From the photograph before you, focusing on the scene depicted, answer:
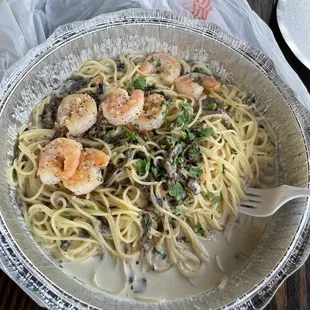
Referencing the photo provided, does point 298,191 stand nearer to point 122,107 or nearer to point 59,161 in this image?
point 122,107

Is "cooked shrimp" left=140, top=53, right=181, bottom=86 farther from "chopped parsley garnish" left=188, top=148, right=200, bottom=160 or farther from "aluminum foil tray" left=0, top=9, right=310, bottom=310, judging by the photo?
"chopped parsley garnish" left=188, top=148, right=200, bottom=160

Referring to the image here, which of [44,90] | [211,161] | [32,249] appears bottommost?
[32,249]

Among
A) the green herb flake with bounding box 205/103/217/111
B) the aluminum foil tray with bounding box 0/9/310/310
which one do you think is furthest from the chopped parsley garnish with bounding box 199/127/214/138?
the aluminum foil tray with bounding box 0/9/310/310

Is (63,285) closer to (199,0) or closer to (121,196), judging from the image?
(121,196)

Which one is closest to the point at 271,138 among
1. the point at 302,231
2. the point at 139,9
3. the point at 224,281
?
the point at 302,231

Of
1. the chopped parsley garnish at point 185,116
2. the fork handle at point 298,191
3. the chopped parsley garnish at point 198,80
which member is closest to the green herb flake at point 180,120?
the chopped parsley garnish at point 185,116
